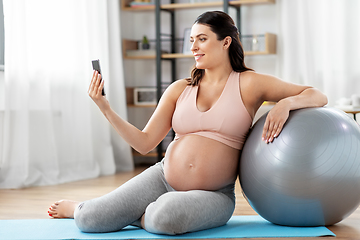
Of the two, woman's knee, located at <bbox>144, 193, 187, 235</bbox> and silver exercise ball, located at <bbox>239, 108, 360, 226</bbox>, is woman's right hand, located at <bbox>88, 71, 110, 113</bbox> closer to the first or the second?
woman's knee, located at <bbox>144, 193, 187, 235</bbox>

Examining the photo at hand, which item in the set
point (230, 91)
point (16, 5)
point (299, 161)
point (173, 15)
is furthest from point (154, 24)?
point (299, 161)

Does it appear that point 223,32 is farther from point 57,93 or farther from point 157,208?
point 57,93

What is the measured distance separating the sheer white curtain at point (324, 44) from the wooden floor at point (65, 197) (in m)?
1.26

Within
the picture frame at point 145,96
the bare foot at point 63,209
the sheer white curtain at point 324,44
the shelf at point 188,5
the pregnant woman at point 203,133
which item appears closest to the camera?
the pregnant woman at point 203,133

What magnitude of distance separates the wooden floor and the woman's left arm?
1.46 ft

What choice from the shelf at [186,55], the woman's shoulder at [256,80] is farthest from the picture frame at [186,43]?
the woman's shoulder at [256,80]

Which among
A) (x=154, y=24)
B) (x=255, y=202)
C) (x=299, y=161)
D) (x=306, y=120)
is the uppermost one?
(x=154, y=24)

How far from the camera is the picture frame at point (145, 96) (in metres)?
4.55

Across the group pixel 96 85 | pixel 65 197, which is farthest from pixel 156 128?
pixel 65 197

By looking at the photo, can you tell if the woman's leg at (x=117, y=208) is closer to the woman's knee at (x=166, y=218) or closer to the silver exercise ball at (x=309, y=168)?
the woman's knee at (x=166, y=218)

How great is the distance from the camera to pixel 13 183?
326 centimetres

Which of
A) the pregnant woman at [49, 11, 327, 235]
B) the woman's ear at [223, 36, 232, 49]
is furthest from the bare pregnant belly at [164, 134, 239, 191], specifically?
the woman's ear at [223, 36, 232, 49]

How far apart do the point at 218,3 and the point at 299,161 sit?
8.87ft

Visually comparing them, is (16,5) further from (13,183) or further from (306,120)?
(306,120)
